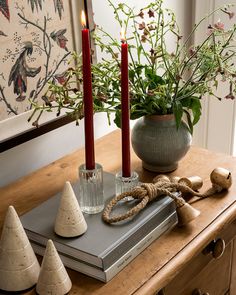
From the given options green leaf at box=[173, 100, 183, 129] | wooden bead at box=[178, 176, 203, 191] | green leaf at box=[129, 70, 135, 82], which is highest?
green leaf at box=[129, 70, 135, 82]

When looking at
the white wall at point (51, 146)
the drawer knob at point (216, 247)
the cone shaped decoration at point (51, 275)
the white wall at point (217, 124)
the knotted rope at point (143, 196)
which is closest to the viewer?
the cone shaped decoration at point (51, 275)

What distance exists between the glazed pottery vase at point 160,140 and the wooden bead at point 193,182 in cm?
8

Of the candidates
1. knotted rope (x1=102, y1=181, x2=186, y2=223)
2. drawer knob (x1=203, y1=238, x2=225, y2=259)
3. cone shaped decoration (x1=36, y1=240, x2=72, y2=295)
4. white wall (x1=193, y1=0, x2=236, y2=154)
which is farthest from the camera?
white wall (x1=193, y1=0, x2=236, y2=154)

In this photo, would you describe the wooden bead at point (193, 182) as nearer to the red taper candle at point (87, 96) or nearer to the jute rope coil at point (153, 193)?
the jute rope coil at point (153, 193)

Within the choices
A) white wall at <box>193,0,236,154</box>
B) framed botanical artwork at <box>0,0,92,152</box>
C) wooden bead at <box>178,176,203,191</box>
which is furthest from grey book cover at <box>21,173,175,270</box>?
white wall at <box>193,0,236,154</box>

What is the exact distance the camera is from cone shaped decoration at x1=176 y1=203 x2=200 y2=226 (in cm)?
90

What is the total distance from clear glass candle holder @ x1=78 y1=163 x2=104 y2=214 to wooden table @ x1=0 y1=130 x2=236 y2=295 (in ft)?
0.43

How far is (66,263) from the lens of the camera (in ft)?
2.67

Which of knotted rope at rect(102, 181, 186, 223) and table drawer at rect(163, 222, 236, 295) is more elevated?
knotted rope at rect(102, 181, 186, 223)

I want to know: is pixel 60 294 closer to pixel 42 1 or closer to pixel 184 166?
pixel 184 166

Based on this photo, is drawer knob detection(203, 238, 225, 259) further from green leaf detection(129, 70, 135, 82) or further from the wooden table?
green leaf detection(129, 70, 135, 82)

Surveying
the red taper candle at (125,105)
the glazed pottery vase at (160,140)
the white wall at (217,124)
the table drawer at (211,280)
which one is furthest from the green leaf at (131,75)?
the white wall at (217,124)

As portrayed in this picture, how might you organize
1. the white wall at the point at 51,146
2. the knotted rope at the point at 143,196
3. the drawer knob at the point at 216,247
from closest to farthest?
the knotted rope at the point at 143,196, the drawer knob at the point at 216,247, the white wall at the point at 51,146

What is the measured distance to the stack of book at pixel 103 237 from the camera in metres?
0.77
